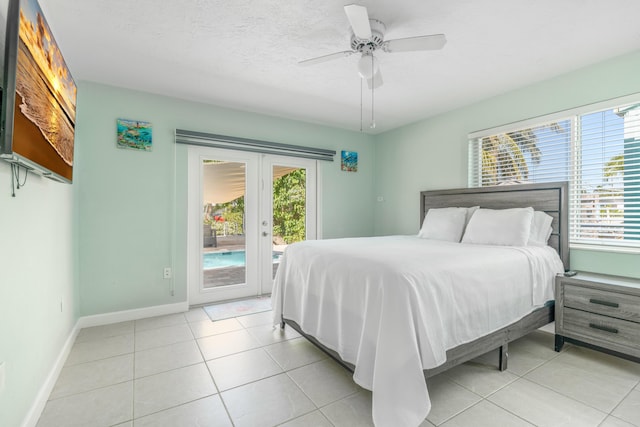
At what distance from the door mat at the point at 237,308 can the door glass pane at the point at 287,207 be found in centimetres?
57

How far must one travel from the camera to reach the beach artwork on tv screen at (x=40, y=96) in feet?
3.80

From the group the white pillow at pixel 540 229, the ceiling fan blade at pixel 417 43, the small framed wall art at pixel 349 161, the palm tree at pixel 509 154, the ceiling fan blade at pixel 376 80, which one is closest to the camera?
the ceiling fan blade at pixel 417 43

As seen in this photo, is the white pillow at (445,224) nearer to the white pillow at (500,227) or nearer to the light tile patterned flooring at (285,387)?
the white pillow at (500,227)

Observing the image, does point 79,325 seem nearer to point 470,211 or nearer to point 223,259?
point 223,259

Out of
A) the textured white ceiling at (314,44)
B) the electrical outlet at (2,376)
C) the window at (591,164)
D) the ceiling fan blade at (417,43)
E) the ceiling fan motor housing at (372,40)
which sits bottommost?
the electrical outlet at (2,376)

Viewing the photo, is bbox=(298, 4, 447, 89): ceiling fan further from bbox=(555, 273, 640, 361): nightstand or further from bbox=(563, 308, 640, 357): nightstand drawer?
bbox=(563, 308, 640, 357): nightstand drawer

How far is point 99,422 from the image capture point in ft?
5.33

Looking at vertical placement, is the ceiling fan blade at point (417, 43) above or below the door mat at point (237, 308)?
above

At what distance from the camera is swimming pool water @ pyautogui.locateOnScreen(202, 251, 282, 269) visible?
3.74 m

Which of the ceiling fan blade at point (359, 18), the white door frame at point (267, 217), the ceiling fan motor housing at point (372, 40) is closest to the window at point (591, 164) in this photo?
the ceiling fan motor housing at point (372, 40)

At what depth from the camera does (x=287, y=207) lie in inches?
170

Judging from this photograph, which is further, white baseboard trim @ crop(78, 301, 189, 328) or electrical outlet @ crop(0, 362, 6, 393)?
white baseboard trim @ crop(78, 301, 189, 328)

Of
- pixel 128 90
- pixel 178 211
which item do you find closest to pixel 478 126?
pixel 178 211

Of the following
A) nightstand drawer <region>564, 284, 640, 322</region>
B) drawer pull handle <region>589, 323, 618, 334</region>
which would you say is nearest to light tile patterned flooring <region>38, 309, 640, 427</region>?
drawer pull handle <region>589, 323, 618, 334</region>
